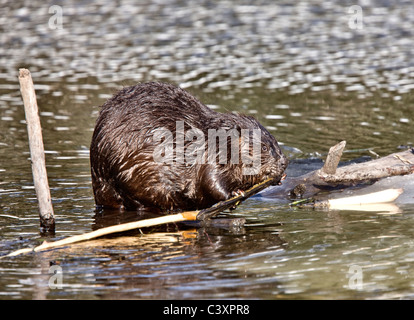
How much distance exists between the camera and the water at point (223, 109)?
5684mm

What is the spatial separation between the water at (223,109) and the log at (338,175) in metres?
0.39

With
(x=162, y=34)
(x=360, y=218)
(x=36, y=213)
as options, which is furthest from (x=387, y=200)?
(x=162, y=34)

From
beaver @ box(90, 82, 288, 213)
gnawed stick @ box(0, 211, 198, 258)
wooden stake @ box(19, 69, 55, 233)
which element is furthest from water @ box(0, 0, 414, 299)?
wooden stake @ box(19, 69, 55, 233)

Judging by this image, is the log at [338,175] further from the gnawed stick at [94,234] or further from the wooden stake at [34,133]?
the wooden stake at [34,133]

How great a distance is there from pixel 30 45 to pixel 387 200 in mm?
12476

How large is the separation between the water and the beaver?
388 mm

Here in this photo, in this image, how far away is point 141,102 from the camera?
24.2 ft

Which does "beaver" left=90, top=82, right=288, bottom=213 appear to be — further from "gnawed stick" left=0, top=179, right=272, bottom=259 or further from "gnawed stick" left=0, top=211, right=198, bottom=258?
"gnawed stick" left=0, top=211, right=198, bottom=258

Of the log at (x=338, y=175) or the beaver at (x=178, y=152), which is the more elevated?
the beaver at (x=178, y=152)

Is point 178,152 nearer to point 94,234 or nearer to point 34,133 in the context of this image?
point 94,234

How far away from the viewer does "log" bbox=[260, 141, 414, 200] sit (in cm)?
769

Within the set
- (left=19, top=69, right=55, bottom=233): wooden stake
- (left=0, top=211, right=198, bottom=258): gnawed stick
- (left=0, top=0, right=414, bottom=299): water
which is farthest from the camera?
(left=19, top=69, right=55, bottom=233): wooden stake

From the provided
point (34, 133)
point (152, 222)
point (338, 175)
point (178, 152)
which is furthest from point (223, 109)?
point (34, 133)

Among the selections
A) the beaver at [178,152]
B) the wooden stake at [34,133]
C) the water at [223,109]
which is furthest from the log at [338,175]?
the wooden stake at [34,133]
